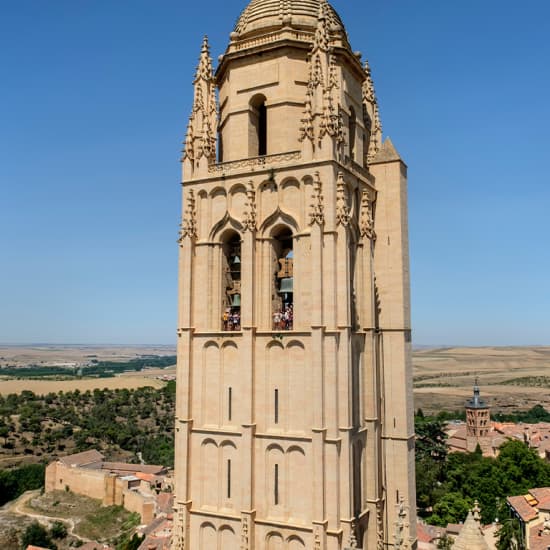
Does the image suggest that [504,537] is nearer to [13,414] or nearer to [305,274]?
[305,274]

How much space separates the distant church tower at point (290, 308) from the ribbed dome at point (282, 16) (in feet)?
0.26

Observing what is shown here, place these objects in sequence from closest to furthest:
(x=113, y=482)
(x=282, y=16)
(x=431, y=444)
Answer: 1. (x=282, y=16)
2. (x=113, y=482)
3. (x=431, y=444)

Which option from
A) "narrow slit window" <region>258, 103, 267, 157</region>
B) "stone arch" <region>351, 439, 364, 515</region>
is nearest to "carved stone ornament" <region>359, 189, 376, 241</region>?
"narrow slit window" <region>258, 103, 267, 157</region>

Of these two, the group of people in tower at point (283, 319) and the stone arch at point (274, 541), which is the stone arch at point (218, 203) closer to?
the group of people in tower at point (283, 319)

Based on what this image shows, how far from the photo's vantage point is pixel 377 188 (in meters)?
24.9

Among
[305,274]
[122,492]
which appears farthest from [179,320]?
[122,492]

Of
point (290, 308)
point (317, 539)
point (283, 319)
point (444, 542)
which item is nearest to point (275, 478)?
point (317, 539)

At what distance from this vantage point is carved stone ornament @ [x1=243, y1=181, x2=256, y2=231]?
841 inches

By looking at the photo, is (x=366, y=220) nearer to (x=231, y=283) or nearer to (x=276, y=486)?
(x=231, y=283)

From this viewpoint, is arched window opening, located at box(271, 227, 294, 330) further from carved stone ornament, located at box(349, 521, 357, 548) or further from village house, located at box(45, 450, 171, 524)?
village house, located at box(45, 450, 171, 524)

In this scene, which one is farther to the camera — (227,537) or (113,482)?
(113,482)

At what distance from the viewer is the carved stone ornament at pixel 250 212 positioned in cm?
2136

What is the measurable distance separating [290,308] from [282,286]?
3.10 feet

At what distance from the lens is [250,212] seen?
70.2 feet
